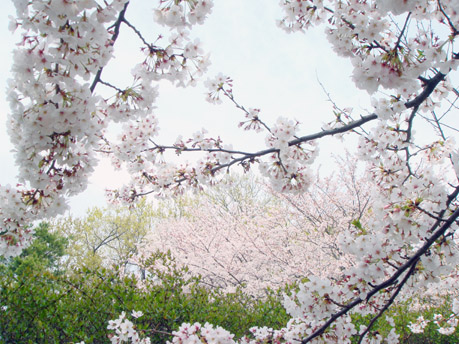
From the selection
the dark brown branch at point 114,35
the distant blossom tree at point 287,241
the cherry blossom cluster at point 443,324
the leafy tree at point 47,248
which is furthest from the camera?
the leafy tree at point 47,248

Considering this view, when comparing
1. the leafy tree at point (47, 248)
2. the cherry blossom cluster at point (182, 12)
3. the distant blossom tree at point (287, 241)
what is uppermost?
the leafy tree at point (47, 248)

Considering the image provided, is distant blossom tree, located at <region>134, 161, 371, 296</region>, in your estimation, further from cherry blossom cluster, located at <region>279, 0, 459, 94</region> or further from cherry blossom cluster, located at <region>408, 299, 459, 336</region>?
cherry blossom cluster, located at <region>279, 0, 459, 94</region>

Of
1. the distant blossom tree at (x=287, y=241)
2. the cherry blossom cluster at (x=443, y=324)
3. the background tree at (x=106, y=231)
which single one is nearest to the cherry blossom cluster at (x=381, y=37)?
the cherry blossom cluster at (x=443, y=324)

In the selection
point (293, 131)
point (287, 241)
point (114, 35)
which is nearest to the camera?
point (114, 35)

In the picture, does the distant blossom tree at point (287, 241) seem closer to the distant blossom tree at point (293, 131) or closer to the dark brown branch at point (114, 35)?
the distant blossom tree at point (293, 131)

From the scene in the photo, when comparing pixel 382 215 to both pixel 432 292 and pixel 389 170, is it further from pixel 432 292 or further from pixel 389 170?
pixel 432 292

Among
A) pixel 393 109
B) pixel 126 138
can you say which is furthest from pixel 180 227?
pixel 393 109

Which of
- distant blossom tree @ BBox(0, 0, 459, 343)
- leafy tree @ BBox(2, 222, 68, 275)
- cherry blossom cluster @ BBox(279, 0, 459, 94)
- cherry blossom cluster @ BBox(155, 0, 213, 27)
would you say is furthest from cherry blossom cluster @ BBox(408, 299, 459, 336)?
leafy tree @ BBox(2, 222, 68, 275)

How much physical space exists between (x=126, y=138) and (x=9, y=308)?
7.14 ft

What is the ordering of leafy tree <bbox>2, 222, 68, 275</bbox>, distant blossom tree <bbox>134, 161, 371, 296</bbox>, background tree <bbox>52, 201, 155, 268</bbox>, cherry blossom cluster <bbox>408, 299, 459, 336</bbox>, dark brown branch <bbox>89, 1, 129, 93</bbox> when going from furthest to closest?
background tree <bbox>52, 201, 155, 268</bbox> < leafy tree <bbox>2, 222, 68, 275</bbox> < distant blossom tree <bbox>134, 161, 371, 296</bbox> < cherry blossom cluster <bbox>408, 299, 459, 336</bbox> < dark brown branch <bbox>89, 1, 129, 93</bbox>

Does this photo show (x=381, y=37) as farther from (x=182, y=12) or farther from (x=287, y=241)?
(x=287, y=241)

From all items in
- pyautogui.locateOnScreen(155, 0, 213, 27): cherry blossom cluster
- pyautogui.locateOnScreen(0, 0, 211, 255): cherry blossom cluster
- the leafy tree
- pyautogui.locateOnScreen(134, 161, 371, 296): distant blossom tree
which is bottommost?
pyautogui.locateOnScreen(0, 0, 211, 255): cherry blossom cluster

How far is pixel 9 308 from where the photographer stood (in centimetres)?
307

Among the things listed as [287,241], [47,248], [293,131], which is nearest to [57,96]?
[293,131]
